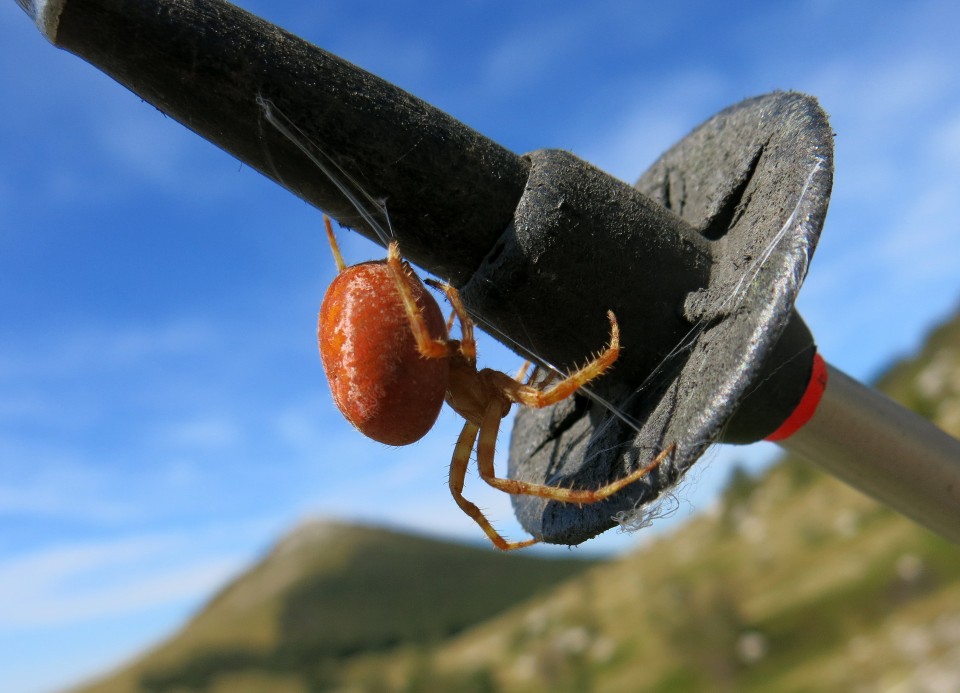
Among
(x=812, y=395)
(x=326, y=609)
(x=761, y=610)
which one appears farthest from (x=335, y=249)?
(x=326, y=609)

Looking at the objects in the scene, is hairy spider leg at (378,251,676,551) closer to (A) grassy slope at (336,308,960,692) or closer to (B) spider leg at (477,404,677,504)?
(B) spider leg at (477,404,677,504)

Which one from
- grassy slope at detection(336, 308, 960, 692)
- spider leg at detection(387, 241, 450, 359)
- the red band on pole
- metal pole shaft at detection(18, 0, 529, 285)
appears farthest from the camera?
grassy slope at detection(336, 308, 960, 692)

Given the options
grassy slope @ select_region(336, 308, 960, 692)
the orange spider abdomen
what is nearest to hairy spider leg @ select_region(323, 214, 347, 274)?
the orange spider abdomen

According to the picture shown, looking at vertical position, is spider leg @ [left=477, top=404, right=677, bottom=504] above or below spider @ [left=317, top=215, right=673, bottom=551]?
below

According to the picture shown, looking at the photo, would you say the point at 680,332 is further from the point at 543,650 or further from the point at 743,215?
the point at 543,650

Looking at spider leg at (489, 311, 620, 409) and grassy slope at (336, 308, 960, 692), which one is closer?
spider leg at (489, 311, 620, 409)

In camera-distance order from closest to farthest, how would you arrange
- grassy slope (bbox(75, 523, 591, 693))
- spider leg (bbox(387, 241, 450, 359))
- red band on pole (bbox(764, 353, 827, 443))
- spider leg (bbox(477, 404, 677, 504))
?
spider leg (bbox(477, 404, 677, 504)) < red band on pole (bbox(764, 353, 827, 443)) < spider leg (bbox(387, 241, 450, 359)) < grassy slope (bbox(75, 523, 591, 693))

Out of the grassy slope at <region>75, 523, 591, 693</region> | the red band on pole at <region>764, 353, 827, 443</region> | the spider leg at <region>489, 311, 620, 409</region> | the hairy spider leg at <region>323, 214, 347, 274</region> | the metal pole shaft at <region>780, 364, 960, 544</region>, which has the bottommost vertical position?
the metal pole shaft at <region>780, 364, 960, 544</region>
